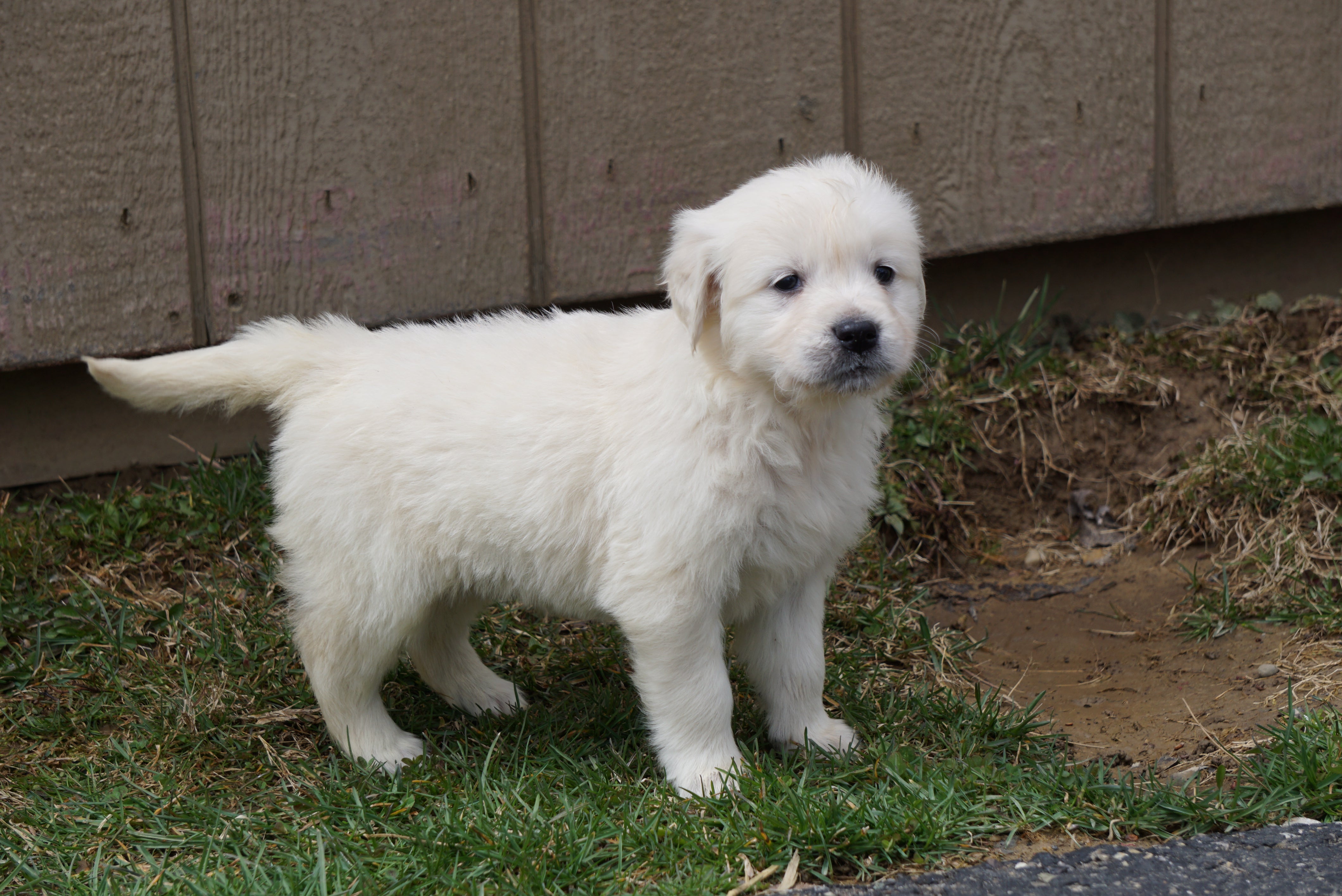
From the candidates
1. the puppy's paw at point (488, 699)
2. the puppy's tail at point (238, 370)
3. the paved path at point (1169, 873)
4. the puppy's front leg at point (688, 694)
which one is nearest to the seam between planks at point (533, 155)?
the puppy's tail at point (238, 370)

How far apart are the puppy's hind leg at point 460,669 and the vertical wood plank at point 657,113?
5.32 feet

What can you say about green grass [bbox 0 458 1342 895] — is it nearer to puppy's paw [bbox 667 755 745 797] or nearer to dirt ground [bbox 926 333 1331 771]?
puppy's paw [bbox 667 755 745 797]

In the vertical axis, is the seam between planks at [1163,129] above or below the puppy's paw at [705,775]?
above

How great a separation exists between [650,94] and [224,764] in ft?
9.09

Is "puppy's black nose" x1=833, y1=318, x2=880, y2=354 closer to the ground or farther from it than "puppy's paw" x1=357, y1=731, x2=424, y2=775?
farther from it

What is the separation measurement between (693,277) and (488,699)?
4.69 feet

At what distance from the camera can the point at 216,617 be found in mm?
3842

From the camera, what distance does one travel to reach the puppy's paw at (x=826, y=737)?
3.20 meters

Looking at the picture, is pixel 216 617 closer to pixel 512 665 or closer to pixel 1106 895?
pixel 512 665

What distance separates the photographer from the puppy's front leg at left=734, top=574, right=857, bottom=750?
3.21m

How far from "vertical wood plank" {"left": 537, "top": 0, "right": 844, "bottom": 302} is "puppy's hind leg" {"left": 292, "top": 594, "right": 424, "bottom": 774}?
191 centimetres

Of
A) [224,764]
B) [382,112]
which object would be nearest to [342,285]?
[382,112]


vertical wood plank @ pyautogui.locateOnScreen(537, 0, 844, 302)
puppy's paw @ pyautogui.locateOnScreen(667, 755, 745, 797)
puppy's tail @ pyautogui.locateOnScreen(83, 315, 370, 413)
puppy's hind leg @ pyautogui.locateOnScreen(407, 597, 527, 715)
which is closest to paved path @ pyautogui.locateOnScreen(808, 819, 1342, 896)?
puppy's paw @ pyautogui.locateOnScreen(667, 755, 745, 797)

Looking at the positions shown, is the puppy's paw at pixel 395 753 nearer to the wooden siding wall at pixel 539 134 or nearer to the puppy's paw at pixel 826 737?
the puppy's paw at pixel 826 737
